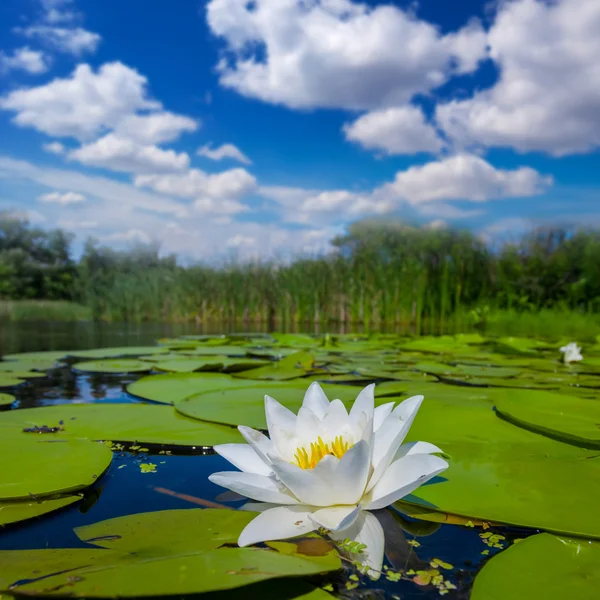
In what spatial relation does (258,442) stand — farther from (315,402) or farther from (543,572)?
(543,572)

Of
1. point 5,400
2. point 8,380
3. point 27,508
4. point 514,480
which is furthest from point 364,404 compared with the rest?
point 8,380

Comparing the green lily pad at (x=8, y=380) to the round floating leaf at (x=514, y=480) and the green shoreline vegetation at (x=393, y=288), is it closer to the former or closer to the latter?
the round floating leaf at (x=514, y=480)

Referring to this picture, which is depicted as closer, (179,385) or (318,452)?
(318,452)

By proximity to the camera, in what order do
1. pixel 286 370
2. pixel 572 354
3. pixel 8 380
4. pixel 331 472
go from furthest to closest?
pixel 572 354 < pixel 286 370 < pixel 8 380 < pixel 331 472

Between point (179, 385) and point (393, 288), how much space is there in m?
7.37

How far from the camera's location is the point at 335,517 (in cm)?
74

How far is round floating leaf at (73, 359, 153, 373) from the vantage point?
2.81m

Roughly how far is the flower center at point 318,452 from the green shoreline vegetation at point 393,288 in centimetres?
586

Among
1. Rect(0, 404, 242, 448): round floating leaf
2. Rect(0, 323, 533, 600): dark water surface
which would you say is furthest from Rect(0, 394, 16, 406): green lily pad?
Rect(0, 323, 533, 600): dark water surface

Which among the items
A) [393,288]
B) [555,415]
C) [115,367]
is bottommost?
[115,367]

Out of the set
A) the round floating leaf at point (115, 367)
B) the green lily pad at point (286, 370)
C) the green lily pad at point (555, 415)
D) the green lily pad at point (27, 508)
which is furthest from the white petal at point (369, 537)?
the round floating leaf at point (115, 367)

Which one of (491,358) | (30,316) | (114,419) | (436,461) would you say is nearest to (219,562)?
(436,461)

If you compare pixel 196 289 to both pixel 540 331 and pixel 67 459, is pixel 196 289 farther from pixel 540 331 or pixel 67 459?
pixel 67 459

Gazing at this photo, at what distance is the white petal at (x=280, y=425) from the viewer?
33.5 inches
